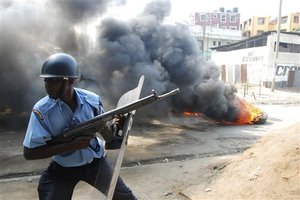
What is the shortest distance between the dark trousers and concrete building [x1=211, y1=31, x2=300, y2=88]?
73.5 feet

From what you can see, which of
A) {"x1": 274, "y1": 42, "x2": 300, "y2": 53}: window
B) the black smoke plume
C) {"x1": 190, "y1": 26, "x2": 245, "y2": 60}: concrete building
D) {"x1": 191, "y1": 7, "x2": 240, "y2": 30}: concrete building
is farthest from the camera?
{"x1": 191, "y1": 7, "x2": 240, "y2": 30}: concrete building

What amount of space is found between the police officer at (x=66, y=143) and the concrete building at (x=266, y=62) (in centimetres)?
2246

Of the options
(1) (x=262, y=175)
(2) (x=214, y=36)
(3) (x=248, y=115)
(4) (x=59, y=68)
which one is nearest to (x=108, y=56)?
(3) (x=248, y=115)

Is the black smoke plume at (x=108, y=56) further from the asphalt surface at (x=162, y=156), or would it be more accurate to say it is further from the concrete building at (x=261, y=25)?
the concrete building at (x=261, y=25)

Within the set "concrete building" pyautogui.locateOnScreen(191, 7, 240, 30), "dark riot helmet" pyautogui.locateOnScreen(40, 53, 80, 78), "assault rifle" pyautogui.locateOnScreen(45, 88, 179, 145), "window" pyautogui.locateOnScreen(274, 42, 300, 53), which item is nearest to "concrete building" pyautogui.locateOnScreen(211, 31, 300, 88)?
"window" pyautogui.locateOnScreen(274, 42, 300, 53)

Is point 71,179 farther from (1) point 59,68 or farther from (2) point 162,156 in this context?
(2) point 162,156

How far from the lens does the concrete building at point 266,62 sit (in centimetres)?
2533

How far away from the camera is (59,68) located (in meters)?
2.11

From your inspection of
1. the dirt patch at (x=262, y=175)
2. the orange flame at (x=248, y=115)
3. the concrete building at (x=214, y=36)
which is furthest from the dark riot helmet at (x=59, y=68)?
the concrete building at (x=214, y=36)

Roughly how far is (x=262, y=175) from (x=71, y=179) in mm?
2364

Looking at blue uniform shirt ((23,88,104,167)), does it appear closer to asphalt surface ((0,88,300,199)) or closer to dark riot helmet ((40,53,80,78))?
dark riot helmet ((40,53,80,78))

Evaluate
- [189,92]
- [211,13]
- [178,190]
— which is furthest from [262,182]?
[211,13]

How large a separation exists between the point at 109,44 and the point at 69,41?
153 cm

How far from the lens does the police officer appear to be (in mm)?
2121
